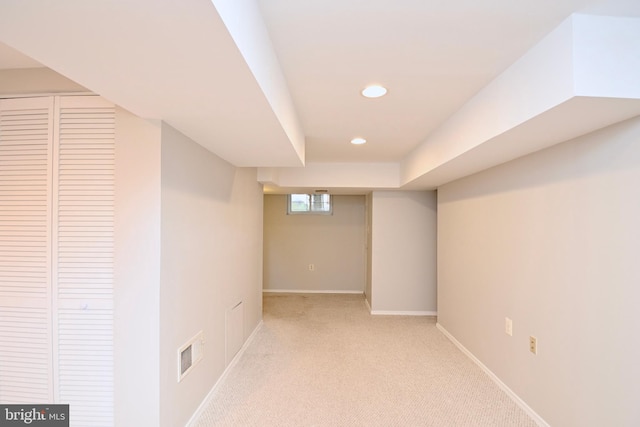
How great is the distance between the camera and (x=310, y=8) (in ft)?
3.99

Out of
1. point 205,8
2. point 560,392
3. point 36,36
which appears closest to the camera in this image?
point 205,8

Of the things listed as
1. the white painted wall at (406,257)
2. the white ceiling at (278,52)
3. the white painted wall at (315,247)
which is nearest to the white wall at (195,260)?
the white ceiling at (278,52)

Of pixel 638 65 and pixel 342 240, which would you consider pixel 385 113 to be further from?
pixel 342 240

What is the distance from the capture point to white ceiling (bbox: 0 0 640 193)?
2.88ft

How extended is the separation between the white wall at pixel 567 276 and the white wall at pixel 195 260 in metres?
2.39

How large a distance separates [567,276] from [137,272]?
2.55 m

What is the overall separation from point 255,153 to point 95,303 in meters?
1.45

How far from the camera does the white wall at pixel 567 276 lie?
61.8 inches

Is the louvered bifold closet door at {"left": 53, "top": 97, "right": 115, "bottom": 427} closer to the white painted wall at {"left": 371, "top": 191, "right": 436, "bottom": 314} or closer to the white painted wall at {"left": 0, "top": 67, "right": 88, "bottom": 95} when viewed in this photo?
the white painted wall at {"left": 0, "top": 67, "right": 88, "bottom": 95}

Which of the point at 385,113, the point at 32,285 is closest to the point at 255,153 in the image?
the point at 385,113

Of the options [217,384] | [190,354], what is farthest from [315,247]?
[190,354]

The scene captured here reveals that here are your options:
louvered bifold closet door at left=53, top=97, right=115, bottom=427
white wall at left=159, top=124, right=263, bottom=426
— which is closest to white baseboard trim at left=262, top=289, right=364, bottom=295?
white wall at left=159, top=124, right=263, bottom=426

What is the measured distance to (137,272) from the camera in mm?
1711

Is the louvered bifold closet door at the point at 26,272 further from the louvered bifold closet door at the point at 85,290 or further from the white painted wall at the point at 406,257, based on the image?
the white painted wall at the point at 406,257
